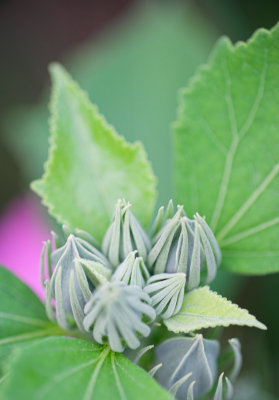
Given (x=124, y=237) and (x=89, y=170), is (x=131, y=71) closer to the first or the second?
(x=89, y=170)

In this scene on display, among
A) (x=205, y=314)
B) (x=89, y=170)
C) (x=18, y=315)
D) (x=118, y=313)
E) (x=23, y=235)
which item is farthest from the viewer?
(x=23, y=235)

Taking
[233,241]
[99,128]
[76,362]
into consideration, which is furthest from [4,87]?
[76,362]

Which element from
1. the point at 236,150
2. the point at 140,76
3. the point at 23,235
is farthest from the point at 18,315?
the point at 140,76

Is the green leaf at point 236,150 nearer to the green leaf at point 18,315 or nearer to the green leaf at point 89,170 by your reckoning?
the green leaf at point 89,170

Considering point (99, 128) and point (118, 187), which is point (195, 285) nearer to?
point (118, 187)

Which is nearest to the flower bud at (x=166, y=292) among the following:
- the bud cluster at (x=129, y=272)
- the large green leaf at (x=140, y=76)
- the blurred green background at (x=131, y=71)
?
the bud cluster at (x=129, y=272)

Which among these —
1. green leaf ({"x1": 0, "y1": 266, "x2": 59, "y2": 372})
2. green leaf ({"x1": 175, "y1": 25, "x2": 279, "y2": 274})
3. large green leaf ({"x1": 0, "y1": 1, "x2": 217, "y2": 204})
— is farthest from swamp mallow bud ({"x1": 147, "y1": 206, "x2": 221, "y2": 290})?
large green leaf ({"x1": 0, "y1": 1, "x2": 217, "y2": 204})

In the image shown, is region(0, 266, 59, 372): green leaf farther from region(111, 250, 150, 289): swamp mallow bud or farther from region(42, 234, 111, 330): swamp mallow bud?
region(111, 250, 150, 289): swamp mallow bud
